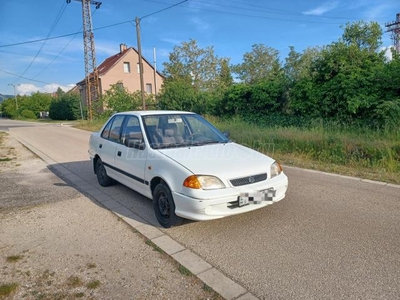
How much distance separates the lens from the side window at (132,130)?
14.2 feet

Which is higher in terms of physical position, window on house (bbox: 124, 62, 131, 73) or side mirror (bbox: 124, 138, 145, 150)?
window on house (bbox: 124, 62, 131, 73)

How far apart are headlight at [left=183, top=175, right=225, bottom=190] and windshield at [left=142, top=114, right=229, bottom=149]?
3.23 ft

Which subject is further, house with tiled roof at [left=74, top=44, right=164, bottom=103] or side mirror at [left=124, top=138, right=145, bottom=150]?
house with tiled roof at [left=74, top=44, right=164, bottom=103]

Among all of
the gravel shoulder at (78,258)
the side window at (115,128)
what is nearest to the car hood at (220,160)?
the gravel shoulder at (78,258)

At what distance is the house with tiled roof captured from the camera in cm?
3678

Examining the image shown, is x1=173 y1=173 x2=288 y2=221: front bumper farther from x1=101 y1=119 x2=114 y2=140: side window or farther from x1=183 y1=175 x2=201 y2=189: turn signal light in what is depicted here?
x1=101 y1=119 x2=114 y2=140: side window

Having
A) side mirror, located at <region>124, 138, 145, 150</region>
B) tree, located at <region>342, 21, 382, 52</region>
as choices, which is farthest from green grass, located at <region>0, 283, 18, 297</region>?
tree, located at <region>342, 21, 382, 52</region>

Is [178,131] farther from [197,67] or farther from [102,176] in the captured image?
[197,67]

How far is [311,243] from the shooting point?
3.10m

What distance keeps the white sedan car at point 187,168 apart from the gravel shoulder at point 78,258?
630 millimetres

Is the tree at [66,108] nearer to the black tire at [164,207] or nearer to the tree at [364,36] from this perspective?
the tree at [364,36]

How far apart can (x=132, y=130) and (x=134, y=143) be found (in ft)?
1.54

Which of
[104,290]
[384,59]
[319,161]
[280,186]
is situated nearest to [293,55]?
[384,59]

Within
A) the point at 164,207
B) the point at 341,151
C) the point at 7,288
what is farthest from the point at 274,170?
the point at 341,151
